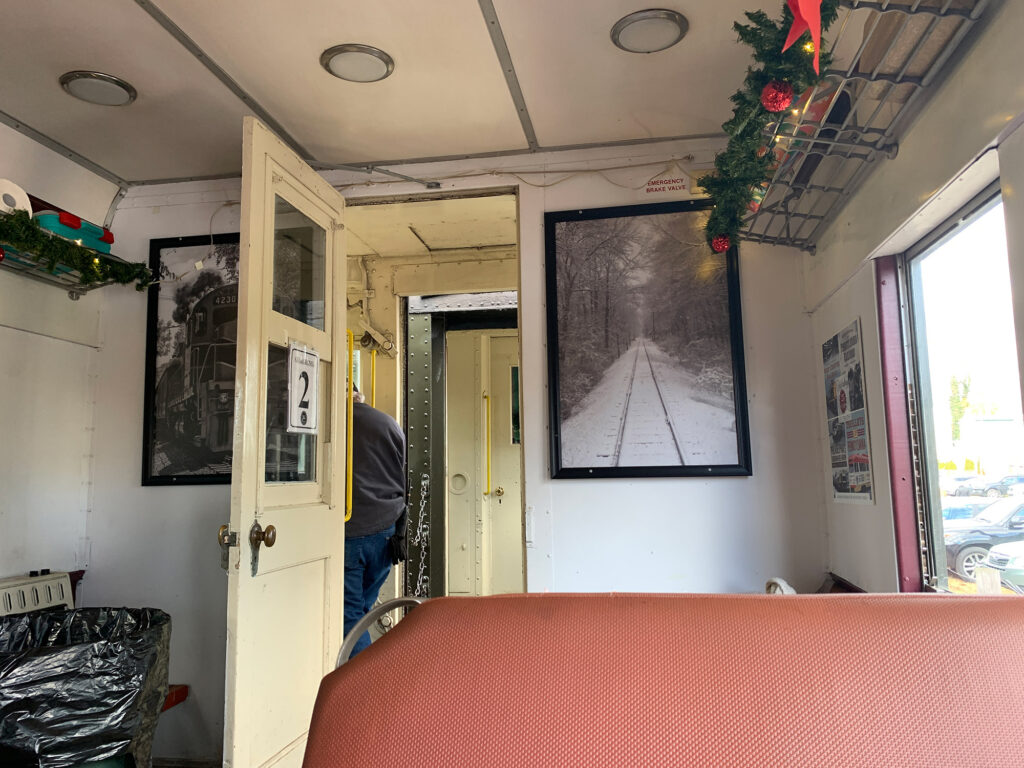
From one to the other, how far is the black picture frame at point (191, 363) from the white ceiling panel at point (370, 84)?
747 mm

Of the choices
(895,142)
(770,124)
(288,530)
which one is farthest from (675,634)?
(288,530)

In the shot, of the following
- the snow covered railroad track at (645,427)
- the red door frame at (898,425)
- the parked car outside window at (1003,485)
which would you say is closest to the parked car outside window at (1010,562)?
the parked car outside window at (1003,485)

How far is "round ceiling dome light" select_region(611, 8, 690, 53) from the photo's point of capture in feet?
6.73

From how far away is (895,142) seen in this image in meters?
1.75

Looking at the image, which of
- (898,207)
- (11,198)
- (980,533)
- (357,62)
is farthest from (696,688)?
(11,198)

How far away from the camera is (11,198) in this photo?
8.01ft

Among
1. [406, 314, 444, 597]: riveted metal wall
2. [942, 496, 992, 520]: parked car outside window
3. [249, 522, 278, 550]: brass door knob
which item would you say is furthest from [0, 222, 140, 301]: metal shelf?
[942, 496, 992, 520]: parked car outside window

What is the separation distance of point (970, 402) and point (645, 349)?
1.24m

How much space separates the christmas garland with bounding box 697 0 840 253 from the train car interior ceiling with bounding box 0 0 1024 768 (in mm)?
10

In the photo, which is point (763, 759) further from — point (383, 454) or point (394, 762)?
point (383, 454)

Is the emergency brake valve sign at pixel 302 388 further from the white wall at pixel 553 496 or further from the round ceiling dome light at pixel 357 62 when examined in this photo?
the round ceiling dome light at pixel 357 62

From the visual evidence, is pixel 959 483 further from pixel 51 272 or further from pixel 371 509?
pixel 51 272

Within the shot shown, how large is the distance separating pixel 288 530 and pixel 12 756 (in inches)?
36.3

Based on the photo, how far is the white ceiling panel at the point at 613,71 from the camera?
2.04 metres
